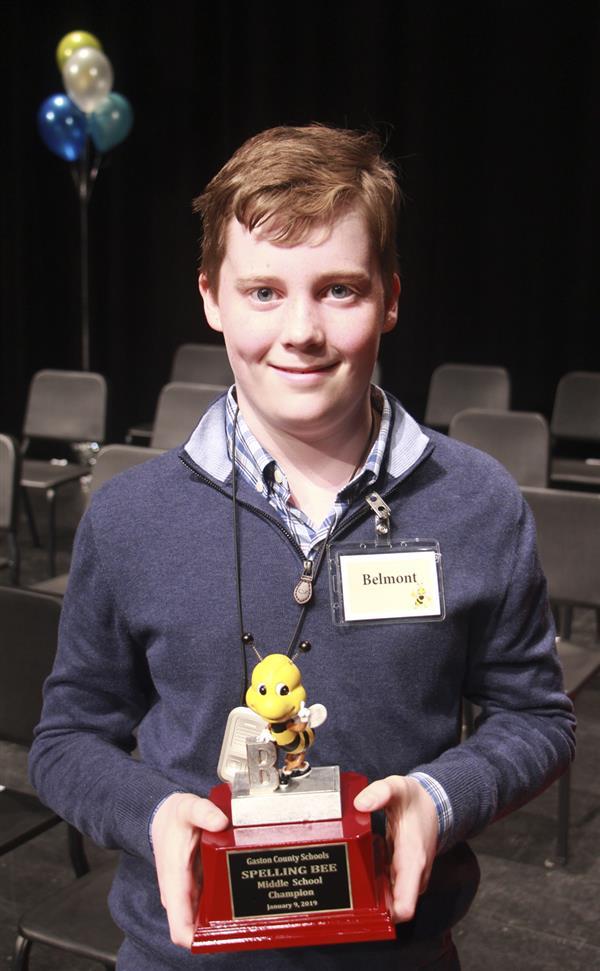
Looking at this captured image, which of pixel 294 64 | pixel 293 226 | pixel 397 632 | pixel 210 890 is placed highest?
pixel 294 64

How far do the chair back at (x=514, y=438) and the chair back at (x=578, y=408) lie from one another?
3.33ft

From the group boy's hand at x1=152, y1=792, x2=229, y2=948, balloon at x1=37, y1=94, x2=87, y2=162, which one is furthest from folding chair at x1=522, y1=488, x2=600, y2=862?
balloon at x1=37, y1=94, x2=87, y2=162

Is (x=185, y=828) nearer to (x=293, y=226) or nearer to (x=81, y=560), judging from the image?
(x=81, y=560)

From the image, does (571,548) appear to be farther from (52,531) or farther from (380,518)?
(52,531)

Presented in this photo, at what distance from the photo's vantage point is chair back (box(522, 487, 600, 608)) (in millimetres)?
2803

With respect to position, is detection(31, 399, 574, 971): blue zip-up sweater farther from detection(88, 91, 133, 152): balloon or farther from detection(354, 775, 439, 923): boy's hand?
detection(88, 91, 133, 152): balloon

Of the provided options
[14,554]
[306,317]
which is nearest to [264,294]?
[306,317]

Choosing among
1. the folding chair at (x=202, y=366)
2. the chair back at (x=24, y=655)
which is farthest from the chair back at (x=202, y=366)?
the chair back at (x=24, y=655)

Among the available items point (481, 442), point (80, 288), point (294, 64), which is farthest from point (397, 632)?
point (80, 288)

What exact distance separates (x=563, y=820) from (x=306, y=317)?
6.60 ft

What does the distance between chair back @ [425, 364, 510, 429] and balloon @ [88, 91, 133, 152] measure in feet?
7.70

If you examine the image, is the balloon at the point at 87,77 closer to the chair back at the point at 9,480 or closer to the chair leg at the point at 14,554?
the chair back at the point at 9,480

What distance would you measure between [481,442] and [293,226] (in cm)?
288

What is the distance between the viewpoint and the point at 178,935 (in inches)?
37.2
